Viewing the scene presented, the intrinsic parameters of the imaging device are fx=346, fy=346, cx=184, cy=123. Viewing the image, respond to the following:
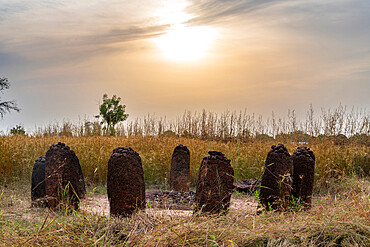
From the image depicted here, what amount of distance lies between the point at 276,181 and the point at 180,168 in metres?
2.02

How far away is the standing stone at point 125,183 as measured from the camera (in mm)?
3754

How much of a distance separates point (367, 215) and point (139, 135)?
Answer: 9796 millimetres

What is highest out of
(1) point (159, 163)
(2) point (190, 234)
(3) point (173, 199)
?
(1) point (159, 163)

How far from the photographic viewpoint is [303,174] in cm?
446

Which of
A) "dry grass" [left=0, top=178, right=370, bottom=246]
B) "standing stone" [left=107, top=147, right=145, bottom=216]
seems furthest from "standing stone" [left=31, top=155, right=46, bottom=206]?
"dry grass" [left=0, top=178, right=370, bottom=246]

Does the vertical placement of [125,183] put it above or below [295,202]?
above

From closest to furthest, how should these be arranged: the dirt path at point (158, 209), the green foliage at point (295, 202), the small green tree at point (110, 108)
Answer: the dirt path at point (158, 209)
the green foliage at point (295, 202)
the small green tree at point (110, 108)

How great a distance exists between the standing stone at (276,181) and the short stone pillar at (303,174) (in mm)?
445

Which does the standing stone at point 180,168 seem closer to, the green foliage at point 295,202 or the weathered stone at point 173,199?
the weathered stone at point 173,199

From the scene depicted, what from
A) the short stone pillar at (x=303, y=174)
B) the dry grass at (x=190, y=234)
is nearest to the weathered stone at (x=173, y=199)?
the short stone pillar at (x=303, y=174)

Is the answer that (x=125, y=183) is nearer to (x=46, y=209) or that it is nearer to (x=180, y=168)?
(x=46, y=209)

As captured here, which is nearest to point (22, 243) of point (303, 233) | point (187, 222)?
point (187, 222)

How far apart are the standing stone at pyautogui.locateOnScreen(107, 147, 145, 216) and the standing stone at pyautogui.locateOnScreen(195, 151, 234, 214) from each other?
678 mm

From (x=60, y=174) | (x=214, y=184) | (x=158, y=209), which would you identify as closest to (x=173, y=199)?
(x=158, y=209)
